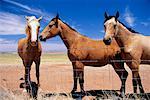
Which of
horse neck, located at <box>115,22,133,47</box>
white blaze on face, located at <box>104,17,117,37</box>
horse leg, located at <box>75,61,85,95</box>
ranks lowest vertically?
horse leg, located at <box>75,61,85,95</box>

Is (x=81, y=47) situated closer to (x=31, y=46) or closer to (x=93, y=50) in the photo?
(x=93, y=50)

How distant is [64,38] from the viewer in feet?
26.8

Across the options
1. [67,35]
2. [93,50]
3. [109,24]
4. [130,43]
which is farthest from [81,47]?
[130,43]

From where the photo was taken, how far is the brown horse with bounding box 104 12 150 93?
7285 mm

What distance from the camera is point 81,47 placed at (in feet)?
26.2

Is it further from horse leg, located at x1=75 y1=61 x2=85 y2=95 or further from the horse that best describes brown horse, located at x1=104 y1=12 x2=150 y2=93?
the horse

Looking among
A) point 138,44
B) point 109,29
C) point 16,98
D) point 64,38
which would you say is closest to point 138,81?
point 138,44

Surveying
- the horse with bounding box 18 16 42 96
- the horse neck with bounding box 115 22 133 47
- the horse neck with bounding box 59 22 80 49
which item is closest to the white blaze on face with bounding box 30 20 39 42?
the horse with bounding box 18 16 42 96

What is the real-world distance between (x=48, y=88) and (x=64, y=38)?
1.78 metres

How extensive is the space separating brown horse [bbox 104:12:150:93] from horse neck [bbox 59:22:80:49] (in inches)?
41.2

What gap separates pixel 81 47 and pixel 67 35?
1.59 feet

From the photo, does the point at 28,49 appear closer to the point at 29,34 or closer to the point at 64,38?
the point at 29,34

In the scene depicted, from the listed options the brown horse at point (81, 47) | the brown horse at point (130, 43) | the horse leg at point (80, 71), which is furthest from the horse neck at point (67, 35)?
the brown horse at point (130, 43)

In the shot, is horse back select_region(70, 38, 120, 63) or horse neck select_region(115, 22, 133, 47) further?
horse back select_region(70, 38, 120, 63)
